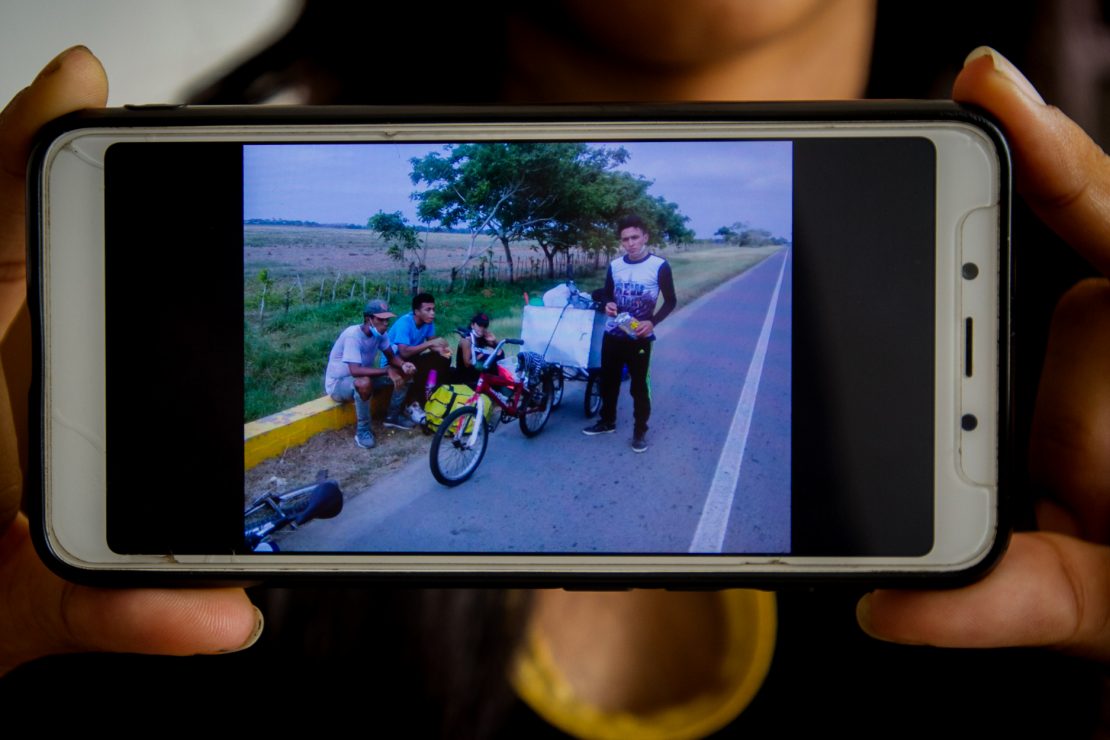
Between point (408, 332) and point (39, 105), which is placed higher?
point (39, 105)

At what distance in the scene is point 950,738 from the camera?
67 cm

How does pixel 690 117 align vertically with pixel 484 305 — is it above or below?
above

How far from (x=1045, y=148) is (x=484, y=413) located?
35 cm

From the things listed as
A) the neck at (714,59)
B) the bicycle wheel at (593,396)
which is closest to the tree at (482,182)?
the bicycle wheel at (593,396)

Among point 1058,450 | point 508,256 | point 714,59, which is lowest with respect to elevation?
point 1058,450

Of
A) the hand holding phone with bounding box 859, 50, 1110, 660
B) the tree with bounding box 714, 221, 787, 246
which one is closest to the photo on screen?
the tree with bounding box 714, 221, 787, 246

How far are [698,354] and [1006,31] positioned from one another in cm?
59

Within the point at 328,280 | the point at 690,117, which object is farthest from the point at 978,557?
the point at 328,280

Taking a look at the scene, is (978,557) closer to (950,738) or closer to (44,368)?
(950,738)

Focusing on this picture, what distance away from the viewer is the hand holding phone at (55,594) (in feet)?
1.25

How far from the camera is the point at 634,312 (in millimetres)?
393

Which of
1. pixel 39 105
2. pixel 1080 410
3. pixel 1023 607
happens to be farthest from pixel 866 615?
pixel 39 105

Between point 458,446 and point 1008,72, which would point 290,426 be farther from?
point 1008,72

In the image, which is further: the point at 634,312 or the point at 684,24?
the point at 684,24
